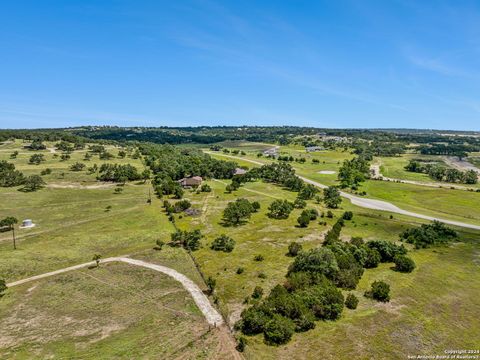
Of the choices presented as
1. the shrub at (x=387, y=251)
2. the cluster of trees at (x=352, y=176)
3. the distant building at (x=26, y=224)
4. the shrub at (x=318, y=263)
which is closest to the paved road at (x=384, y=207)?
the cluster of trees at (x=352, y=176)

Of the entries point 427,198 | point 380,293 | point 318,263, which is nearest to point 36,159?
point 318,263

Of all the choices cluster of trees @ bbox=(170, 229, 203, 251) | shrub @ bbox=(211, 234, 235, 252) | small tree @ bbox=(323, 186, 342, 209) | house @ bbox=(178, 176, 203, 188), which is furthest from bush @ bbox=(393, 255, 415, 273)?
house @ bbox=(178, 176, 203, 188)

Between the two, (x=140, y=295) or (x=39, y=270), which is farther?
(x=39, y=270)

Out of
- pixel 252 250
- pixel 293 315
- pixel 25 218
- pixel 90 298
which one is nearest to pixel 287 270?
pixel 252 250

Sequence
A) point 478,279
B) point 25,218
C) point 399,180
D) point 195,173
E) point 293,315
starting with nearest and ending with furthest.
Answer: point 293,315 < point 478,279 < point 25,218 < point 195,173 < point 399,180

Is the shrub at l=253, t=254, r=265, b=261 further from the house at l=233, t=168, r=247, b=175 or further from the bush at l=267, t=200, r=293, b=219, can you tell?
the house at l=233, t=168, r=247, b=175

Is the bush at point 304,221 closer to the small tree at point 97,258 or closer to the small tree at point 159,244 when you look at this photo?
the small tree at point 159,244

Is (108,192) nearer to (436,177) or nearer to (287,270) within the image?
(287,270)
